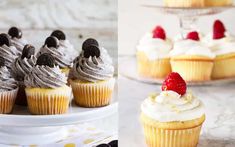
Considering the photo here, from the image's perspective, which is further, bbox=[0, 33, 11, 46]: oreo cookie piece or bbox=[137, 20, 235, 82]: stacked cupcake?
bbox=[137, 20, 235, 82]: stacked cupcake

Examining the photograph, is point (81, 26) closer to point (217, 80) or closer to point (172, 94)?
point (217, 80)

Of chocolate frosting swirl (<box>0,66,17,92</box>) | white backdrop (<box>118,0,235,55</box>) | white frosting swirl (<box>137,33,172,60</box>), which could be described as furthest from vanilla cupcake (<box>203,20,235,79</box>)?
chocolate frosting swirl (<box>0,66,17,92</box>)

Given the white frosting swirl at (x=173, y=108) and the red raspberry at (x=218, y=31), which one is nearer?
the white frosting swirl at (x=173, y=108)

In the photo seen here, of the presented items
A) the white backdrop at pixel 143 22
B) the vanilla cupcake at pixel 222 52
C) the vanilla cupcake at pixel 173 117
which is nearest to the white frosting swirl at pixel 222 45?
the vanilla cupcake at pixel 222 52

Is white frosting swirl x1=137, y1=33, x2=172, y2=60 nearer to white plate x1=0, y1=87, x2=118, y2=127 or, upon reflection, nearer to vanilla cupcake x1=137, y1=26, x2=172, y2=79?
vanilla cupcake x1=137, y1=26, x2=172, y2=79

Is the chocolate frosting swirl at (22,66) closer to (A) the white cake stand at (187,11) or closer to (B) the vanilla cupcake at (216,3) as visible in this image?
(A) the white cake stand at (187,11)

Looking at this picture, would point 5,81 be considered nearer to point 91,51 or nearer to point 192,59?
point 91,51
